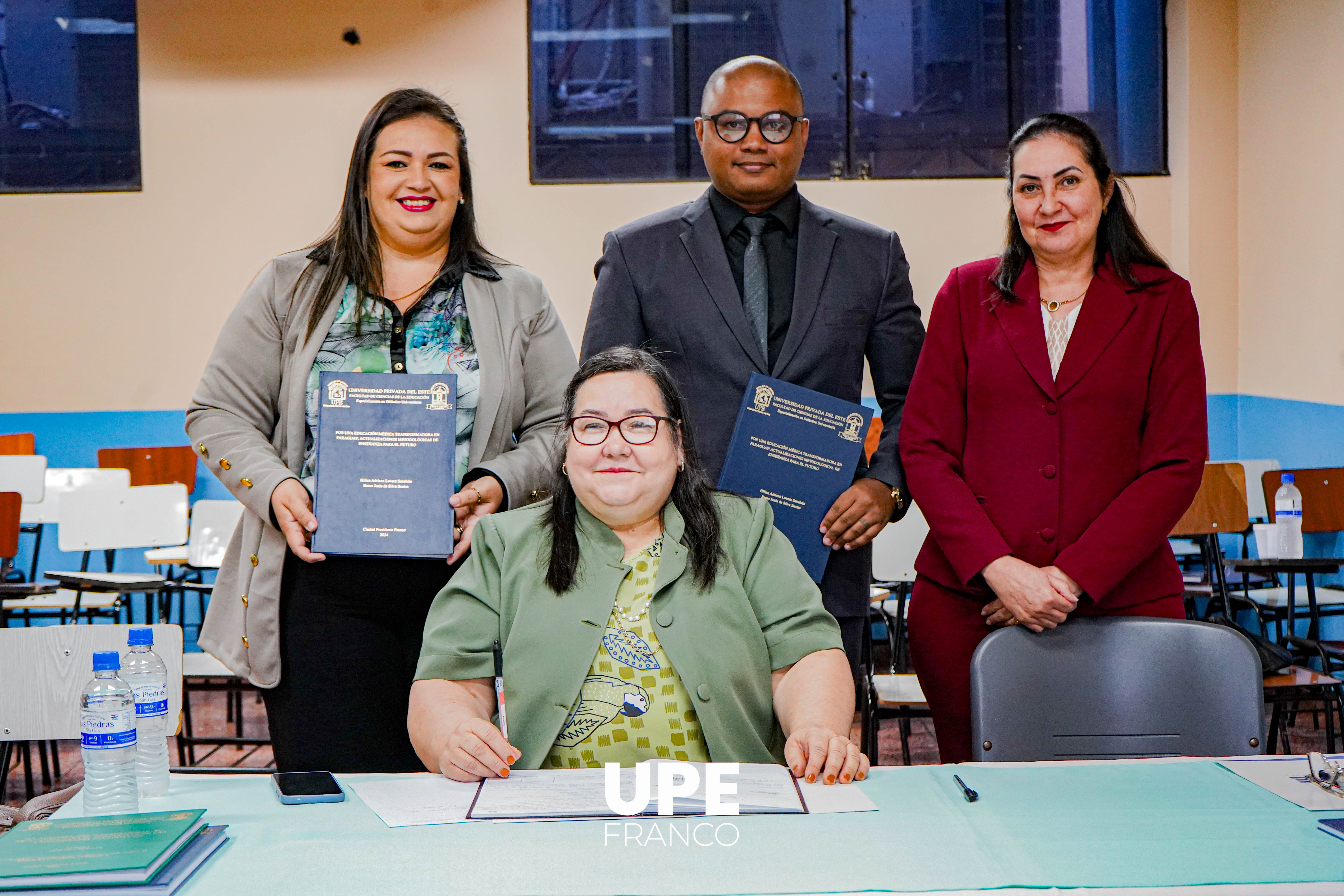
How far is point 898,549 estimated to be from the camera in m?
4.56

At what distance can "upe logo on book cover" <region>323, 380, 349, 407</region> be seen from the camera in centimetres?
196

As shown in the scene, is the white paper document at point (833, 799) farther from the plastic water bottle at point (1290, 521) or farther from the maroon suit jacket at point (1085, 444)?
the plastic water bottle at point (1290, 521)

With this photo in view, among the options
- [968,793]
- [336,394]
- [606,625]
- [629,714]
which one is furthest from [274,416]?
[968,793]

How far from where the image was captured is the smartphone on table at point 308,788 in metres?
1.47

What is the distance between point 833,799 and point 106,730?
0.93 m

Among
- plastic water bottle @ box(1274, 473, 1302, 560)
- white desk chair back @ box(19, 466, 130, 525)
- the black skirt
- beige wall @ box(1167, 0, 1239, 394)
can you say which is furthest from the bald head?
beige wall @ box(1167, 0, 1239, 394)

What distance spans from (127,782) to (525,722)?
0.56 meters

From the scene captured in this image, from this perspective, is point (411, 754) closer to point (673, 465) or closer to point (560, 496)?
point (560, 496)

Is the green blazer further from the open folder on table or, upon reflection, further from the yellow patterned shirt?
the open folder on table

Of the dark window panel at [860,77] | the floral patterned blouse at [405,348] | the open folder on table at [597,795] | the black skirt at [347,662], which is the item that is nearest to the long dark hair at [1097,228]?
the floral patterned blouse at [405,348]

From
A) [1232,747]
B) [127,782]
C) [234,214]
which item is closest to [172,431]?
[234,214]

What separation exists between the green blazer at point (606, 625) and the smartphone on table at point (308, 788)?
0.83ft

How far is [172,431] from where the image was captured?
6.84 metres

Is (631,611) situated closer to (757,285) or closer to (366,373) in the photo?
(366,373)
